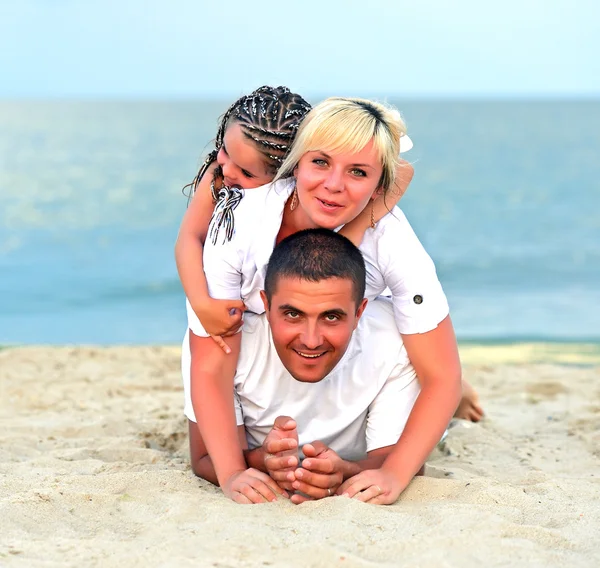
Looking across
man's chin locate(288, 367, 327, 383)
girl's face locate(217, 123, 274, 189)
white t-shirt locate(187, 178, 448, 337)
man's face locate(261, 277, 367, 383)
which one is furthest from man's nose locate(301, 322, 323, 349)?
girl's face locate(217, 123, 274, 189)

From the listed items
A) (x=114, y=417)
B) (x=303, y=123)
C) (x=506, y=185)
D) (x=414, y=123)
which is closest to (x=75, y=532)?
(x=303, y=123)

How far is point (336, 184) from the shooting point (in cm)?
322

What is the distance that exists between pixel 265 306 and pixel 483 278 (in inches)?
378

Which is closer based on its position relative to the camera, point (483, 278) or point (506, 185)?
point (483, 278)

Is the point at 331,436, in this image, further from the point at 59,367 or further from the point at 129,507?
the point at 59,367

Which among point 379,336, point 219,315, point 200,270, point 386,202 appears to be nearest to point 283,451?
point 219,315

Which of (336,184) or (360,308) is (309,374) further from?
(336,184)

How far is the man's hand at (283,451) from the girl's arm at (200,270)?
17.8 inches

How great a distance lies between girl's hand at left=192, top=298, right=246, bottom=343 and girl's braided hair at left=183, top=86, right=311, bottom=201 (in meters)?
0.53

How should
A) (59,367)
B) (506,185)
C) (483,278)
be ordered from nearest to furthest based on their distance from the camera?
(59,367) → (483,278) → (506,185)

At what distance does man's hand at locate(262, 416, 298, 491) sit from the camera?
10.1 ft

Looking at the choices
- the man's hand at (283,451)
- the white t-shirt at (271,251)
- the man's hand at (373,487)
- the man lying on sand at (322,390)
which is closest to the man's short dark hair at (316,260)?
the man lying on sand at (322,390)

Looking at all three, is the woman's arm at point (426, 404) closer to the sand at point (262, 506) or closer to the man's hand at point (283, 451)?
the sand at point (262, 506)

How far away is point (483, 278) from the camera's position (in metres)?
12.5
